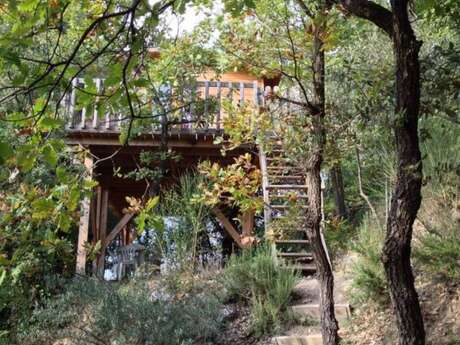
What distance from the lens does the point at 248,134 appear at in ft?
16.8

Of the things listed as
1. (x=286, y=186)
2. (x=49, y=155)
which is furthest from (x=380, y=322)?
(x=49, y=155)

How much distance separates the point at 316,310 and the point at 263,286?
0.62 meters

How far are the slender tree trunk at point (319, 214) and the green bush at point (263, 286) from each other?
1010 mm

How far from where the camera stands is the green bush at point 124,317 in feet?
18.0

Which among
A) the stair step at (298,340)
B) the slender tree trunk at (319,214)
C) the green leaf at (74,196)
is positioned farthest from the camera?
the stair step at (298,340)

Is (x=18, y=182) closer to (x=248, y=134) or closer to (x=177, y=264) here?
(x=177, y=264)

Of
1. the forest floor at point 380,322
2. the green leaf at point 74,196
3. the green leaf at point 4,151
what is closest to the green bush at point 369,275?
the forest floor at point 380,322

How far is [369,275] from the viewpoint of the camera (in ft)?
Result: 17.7

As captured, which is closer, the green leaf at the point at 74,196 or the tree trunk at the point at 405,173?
the green leaf at the point at 74,196

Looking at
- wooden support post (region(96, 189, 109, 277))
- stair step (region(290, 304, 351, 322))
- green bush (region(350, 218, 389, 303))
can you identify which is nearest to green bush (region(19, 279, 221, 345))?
stair step (region(290, 304, 351, 322))

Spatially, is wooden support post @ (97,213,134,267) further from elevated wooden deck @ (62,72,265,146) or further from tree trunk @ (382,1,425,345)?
tree trunk @ (382,1,425,345)

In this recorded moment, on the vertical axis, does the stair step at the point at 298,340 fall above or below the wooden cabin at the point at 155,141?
below

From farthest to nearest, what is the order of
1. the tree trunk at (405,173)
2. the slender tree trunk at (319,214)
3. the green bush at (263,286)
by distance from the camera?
the green bush at (263,286) → the slender tree trunk at (319,214) → the tree trunk at (405,173)

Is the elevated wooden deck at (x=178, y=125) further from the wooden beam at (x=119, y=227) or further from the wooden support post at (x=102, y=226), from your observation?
the wooden support post at (x=102, y=226)
